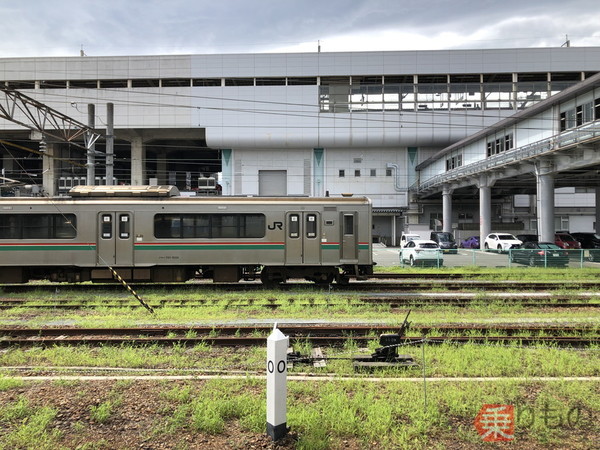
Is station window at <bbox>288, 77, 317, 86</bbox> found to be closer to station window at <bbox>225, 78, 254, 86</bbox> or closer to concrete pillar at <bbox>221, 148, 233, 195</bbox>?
station window at <bbox>225, 78, 254, 86</bbox>

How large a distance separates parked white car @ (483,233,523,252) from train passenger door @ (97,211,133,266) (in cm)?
2736

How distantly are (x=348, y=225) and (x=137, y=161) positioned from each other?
40.5m

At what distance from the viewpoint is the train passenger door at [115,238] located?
1318 cm

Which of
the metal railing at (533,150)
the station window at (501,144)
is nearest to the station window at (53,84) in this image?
the metal railing at (533,150)

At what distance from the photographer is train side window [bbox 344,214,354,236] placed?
530 inches

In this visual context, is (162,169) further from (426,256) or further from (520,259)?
(520,259)

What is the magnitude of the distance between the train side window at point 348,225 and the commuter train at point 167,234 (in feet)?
0.11

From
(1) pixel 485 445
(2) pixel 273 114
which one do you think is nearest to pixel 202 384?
(1) pixel 485 445

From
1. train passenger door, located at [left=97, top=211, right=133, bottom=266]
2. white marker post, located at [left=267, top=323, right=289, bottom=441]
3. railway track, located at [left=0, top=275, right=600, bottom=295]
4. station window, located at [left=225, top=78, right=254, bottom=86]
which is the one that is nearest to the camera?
white marker post, located at [left=267, top=323, right=289, bottom=441]

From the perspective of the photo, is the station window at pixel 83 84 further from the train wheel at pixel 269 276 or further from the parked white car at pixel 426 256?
the train wheel at pixel 269 276

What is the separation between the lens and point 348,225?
13.5 metres

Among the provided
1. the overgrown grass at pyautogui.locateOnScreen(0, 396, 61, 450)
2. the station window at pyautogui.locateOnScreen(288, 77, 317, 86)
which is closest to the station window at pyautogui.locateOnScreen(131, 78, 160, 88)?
the station window at pyautogui.locateOnScreen(288, 77, 317, 86)

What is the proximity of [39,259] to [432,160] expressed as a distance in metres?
39.4

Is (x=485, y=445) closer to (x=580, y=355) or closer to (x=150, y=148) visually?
(x=580, y=355)
